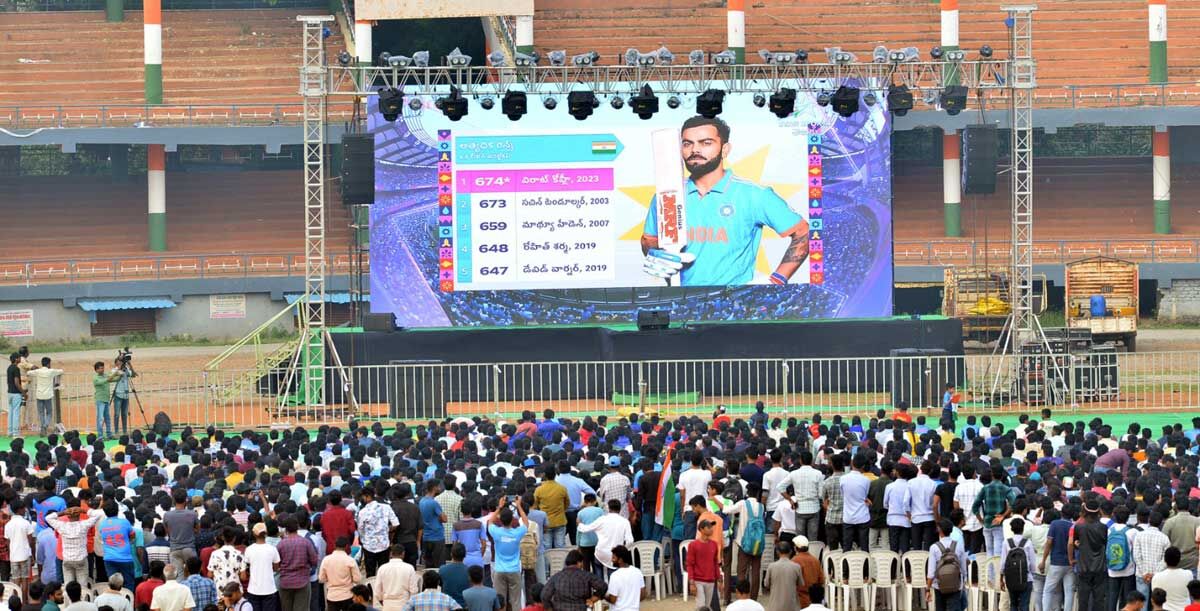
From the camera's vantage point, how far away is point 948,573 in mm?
16297

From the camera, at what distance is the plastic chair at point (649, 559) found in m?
17.8

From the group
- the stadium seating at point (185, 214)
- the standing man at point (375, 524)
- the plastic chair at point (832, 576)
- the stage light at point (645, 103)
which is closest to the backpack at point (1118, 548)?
the plastic chair at point (832, 576)

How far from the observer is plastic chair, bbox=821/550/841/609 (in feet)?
56.3

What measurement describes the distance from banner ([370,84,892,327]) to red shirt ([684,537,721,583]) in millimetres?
15796

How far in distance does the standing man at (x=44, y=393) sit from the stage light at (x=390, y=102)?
7148 millimetres

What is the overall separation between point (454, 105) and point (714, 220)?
4.93m

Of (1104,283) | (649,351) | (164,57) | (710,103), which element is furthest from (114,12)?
(1104,283)

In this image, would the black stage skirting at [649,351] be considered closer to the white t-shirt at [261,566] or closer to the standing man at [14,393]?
the standing man at [14,393]

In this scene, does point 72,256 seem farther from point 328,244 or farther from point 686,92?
point 686,92

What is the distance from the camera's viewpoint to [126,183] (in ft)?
163

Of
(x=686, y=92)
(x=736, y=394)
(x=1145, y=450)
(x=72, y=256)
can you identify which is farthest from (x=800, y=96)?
(x=72, y=256)

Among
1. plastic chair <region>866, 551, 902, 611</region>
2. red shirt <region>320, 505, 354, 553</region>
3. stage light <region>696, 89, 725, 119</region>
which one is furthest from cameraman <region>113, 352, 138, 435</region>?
plastic chair <region>866, 551, 902, 611</region>

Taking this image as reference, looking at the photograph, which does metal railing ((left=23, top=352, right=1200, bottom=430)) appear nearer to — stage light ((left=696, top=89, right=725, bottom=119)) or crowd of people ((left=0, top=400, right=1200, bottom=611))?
stage light ((left=696, top=89, right=725, bottom=119))

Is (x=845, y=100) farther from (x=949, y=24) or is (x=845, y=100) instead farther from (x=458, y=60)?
(x=949, y=24)
